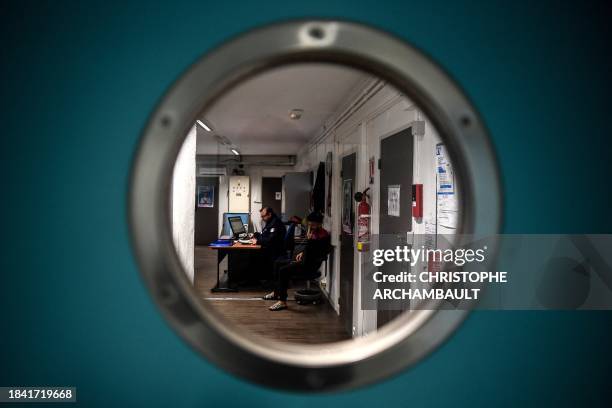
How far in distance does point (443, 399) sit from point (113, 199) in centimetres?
73

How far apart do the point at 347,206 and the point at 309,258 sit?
30.7 inches

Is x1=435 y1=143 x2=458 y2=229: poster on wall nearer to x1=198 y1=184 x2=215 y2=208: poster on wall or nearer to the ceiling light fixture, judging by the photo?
the ceiling light fixture

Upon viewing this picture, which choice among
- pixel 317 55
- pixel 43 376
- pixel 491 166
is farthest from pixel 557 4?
pixel 43 376

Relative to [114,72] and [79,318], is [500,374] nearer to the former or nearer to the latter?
[79,318]

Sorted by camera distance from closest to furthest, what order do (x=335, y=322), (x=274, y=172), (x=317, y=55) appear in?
(x=317, y=55)
(x=335, y=322)
(x=274, y=172)

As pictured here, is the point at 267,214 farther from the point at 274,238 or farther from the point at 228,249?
the point at 228,249

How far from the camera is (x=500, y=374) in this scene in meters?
0.72

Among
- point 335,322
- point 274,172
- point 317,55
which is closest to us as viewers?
point 317,55

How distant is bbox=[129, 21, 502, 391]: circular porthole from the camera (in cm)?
59

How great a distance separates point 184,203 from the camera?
3.25 feet

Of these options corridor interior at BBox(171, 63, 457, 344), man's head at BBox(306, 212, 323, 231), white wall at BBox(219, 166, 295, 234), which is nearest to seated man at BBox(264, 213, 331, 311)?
man's head at BBox(306, 212, 323, 231)

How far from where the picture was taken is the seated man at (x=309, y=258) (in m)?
3.85

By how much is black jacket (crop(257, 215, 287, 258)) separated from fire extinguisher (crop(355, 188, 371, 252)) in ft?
6.91

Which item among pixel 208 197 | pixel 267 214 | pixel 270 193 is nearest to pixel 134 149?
pixel 267 214
